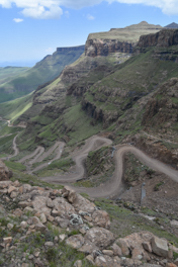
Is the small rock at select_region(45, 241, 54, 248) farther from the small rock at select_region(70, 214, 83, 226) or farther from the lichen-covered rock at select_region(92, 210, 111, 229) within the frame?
the lichen-covered rock at select_region(92, 210, 111, 229)

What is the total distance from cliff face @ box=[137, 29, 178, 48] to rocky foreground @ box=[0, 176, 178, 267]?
167m

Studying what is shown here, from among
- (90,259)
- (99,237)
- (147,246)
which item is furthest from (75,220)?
(147,246)

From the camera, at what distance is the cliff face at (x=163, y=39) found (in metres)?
145

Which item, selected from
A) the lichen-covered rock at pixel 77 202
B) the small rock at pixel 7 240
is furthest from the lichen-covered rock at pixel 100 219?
the small rock at pixel 7 240

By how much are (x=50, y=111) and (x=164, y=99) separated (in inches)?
6206

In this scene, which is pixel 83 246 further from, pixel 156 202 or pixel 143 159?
pixel 143 159

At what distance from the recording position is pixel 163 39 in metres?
154

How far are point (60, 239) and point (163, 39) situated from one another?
17933 cm

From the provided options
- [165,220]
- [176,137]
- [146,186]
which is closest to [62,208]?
[165,220]

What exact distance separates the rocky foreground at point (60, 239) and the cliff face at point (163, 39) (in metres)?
167

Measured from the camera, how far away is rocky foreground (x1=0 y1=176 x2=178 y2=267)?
10.4m

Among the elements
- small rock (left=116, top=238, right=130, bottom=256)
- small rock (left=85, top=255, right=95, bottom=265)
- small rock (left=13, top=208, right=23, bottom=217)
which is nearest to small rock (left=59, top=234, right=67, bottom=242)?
small rock (left=85, top=255, right=95, bottom=265)

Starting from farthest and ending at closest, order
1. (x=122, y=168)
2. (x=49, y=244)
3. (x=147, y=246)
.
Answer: (x=122, y=168) < (x=147, y=246) < (x=49, y=244)

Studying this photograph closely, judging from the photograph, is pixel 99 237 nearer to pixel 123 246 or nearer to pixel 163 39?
pixel 123 246
